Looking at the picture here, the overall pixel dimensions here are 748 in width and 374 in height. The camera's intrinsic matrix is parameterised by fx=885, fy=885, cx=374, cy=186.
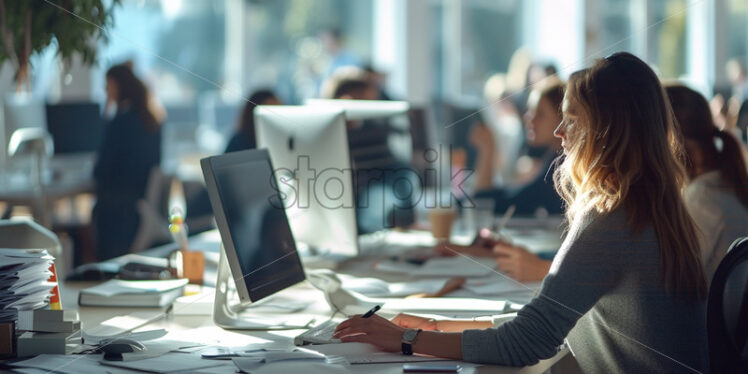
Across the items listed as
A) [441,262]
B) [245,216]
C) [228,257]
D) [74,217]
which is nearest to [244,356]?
[228,257]

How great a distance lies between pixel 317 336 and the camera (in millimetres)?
1603

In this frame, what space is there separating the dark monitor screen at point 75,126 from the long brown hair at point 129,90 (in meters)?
0.39

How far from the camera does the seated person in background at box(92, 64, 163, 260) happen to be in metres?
4.36

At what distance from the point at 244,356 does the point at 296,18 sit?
6313 millimetres

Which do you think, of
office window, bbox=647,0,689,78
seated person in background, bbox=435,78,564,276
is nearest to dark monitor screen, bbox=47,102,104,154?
seated person in background, bbox=435,78,564,276

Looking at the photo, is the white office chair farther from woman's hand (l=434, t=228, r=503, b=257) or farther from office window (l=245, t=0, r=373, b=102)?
office window (l=245, t=0, r=373, b=102)

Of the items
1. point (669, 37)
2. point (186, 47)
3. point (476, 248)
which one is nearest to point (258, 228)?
point (476, 248)

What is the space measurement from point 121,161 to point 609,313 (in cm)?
333

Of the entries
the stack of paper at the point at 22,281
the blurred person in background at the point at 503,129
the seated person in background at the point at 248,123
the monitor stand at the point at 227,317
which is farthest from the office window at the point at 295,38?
the stack of paper at the point at 22,281

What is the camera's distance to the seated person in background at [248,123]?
11.5 feet

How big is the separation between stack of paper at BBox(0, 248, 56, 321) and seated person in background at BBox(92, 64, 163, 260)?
2768 mm

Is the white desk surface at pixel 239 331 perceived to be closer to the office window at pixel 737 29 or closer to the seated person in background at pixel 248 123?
the seated person in background at pixel 248 123

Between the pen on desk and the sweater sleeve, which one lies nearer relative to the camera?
the sweater sleeve

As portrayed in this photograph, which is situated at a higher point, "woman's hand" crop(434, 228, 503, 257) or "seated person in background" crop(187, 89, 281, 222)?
"seated person in background" crop(187, 89, 281, 222)
